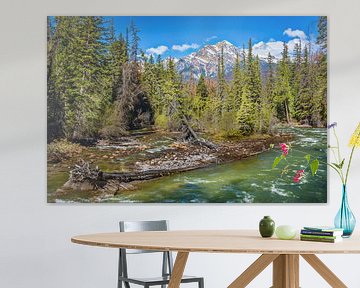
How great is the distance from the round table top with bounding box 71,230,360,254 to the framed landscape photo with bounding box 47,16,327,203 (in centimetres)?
177

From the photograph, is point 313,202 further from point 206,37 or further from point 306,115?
point 206,37

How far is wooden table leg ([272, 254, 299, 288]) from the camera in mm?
4484

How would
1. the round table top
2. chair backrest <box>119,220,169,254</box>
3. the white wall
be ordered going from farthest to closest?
the white wall < chair backrest <box>119,220,169,254</box> < the round table top

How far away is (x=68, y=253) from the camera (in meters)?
6.63

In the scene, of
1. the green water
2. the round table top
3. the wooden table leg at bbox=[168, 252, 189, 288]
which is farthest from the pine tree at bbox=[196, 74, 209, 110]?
the wooden table leg at bbox=[168, 252, 189, 288]

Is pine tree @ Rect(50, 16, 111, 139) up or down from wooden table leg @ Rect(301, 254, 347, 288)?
up

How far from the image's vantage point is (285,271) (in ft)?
14.7

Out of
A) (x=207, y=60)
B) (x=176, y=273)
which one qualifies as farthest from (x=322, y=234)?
(x=207, y=60)

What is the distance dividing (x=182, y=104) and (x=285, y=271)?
2.52 m

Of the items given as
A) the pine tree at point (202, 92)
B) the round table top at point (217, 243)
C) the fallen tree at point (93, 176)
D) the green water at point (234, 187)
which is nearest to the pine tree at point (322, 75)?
the green water at point (234, 187)

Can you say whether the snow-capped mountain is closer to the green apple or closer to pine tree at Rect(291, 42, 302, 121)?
pine tree at Rect(291, 42, 302, 121)

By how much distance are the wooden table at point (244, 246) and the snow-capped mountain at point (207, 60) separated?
1.99 metres

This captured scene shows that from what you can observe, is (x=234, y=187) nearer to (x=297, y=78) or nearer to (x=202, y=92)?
(x=202, y=92)

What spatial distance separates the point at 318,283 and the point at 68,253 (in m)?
2.01
